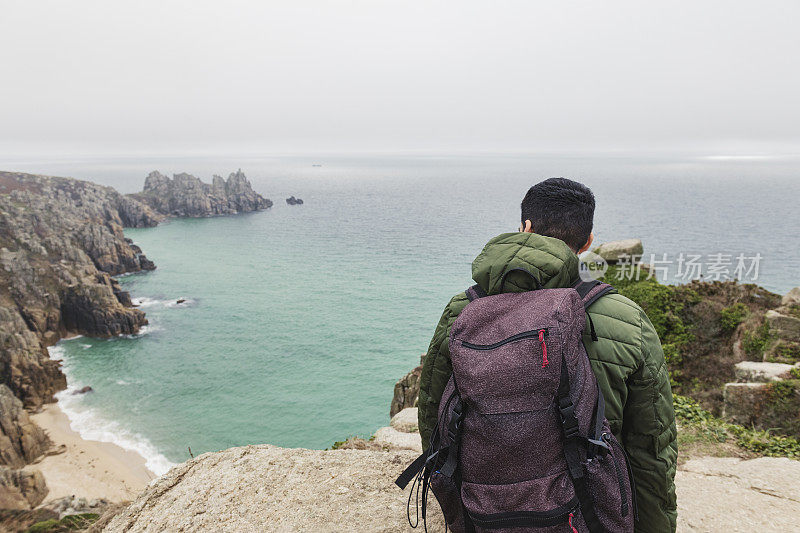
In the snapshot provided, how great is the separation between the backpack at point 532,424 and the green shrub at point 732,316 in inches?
588

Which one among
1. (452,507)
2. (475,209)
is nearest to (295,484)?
(452,507)

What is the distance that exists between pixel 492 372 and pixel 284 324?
49520 mm

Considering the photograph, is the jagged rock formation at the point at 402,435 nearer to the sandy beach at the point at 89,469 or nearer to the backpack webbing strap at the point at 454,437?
the backpack webbing strap at the point at 454,437

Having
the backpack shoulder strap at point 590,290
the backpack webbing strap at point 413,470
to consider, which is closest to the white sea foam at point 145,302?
the backpack webbing strap at point 413,470

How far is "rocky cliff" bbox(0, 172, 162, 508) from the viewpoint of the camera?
2853 cm

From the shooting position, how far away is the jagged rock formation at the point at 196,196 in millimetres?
135375

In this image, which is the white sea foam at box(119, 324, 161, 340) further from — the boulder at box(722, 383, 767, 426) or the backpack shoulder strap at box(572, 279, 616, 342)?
the backpack shoulder strap at box(572, 279, 616, 342)

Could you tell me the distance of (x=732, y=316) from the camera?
47.0ft

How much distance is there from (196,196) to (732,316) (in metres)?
144

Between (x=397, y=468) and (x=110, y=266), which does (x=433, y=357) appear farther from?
(x=110, y=266)

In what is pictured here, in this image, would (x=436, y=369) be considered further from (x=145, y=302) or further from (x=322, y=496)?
(x=145, y=302)

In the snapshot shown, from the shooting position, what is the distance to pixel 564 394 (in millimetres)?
2287

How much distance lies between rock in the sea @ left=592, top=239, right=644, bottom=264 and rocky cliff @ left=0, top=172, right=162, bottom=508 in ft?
89.0

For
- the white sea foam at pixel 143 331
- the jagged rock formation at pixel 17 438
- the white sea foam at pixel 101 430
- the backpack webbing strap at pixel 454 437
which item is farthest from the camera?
the white sea foam at pixel 143 331
